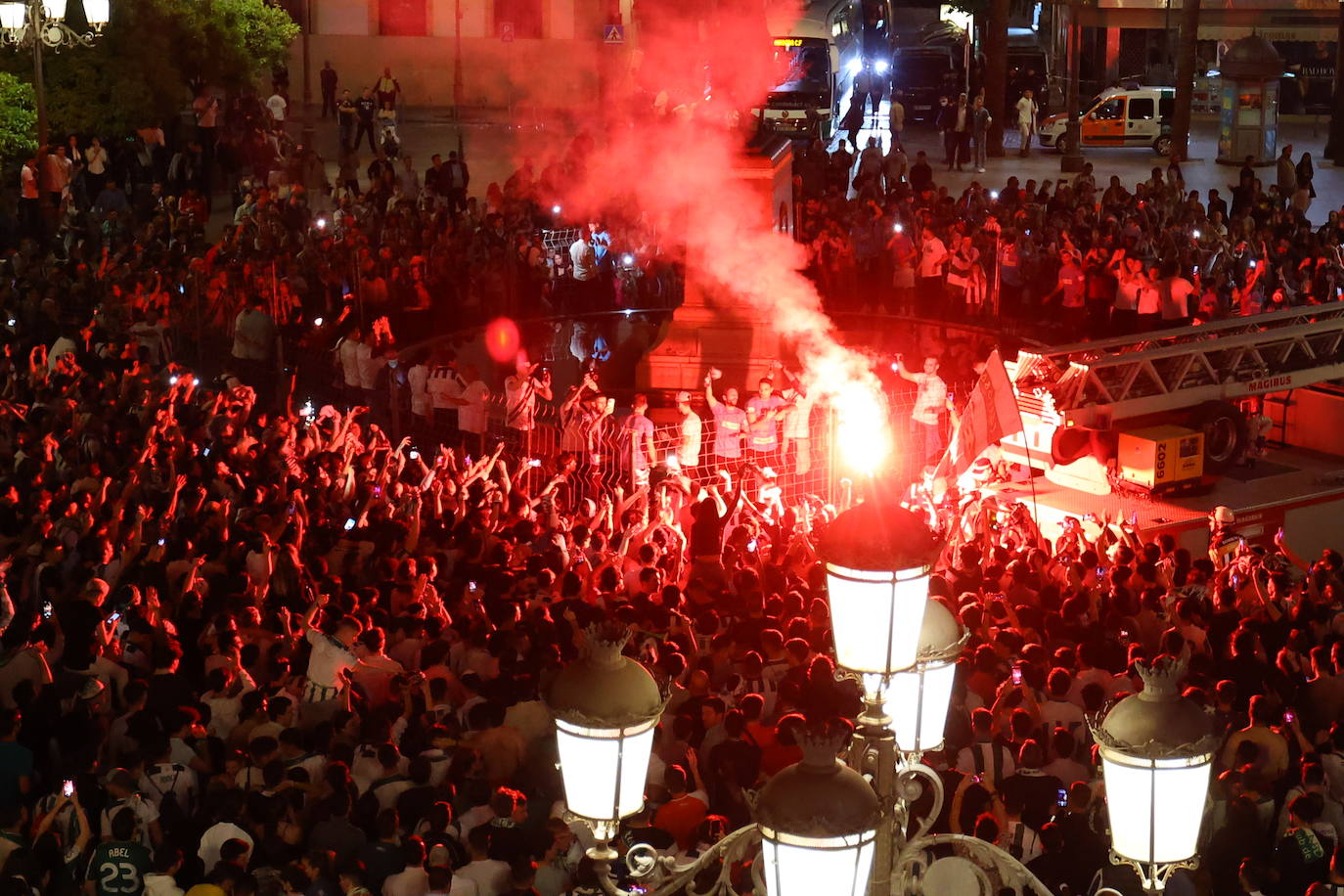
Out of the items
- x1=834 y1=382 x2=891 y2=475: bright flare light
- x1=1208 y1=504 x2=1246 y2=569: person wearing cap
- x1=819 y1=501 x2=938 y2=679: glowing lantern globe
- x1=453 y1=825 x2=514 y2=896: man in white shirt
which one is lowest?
x1=453 y1=825 x2=514 y2=896: man in white shirt

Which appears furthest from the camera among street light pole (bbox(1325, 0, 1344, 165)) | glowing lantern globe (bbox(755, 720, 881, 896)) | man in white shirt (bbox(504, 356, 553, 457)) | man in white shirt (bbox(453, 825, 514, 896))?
street light pole (bbox(1325, 0, 1344, 165))

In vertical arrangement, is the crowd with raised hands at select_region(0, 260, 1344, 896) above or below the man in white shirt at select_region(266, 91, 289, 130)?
below

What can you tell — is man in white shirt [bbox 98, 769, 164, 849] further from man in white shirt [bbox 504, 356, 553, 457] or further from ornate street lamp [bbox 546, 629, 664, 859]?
man in white shirt [bbox 504, 356, 553, 457]

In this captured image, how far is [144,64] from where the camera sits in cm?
2788

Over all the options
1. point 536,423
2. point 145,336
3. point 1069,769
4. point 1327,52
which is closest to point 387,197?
point 145,336

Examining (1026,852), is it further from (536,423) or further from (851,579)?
(536,423)

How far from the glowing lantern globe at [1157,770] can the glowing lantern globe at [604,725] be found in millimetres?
1088

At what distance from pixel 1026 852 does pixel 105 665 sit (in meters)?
4.44

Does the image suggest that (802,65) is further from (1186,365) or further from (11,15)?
(1186,365)

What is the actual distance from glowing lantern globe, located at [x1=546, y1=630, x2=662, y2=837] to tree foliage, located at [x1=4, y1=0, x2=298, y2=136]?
24.3 m

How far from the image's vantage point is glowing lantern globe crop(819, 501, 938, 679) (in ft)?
14.3

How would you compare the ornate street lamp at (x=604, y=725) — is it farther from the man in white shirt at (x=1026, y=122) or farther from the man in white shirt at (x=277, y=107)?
the man in white shirt at (x=1026, y=122)

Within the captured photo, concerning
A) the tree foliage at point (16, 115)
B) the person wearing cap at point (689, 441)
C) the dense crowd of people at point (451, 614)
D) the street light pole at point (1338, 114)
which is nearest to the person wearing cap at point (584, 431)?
the dense crowd of people at point (451, 614)

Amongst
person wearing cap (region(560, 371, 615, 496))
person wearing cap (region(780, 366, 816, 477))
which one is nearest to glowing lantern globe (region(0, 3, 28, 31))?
person wearing cap (region(560, 371, 615, 496))
